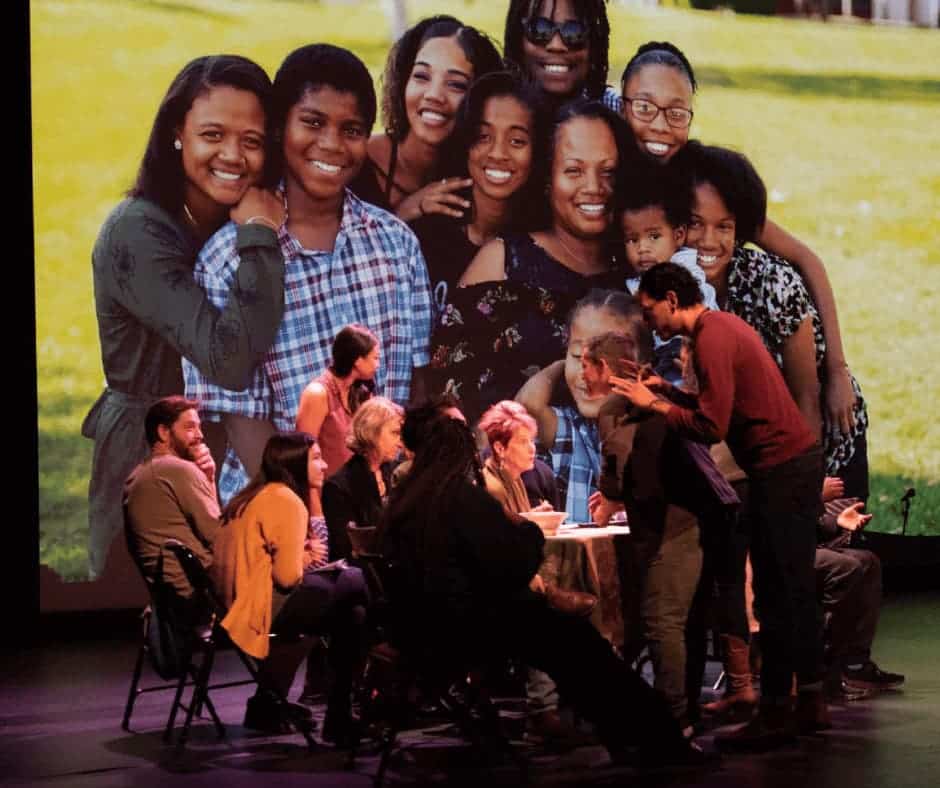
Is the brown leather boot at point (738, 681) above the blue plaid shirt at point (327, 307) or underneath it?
underneath

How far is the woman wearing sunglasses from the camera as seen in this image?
8.59m

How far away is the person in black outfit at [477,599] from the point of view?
4922 millimetres

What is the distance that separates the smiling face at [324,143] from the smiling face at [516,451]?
255 cm

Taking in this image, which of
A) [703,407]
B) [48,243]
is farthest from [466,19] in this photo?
[703,407]

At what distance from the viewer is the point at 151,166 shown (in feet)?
26.8

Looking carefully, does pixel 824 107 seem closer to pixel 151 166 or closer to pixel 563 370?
pixel 563 370

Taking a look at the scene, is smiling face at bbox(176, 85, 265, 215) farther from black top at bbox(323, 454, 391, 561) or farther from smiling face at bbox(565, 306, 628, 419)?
black top at bbox(323, 454, 391, 561)

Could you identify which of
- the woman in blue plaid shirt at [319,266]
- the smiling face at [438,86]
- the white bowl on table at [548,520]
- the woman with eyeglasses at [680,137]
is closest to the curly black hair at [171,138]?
the woman in blue plaid shirt at [319,266]

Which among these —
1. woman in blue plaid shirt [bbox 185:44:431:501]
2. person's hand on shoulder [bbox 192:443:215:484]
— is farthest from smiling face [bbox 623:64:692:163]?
person's hand on shoulder [bbox 192:443:215:484]

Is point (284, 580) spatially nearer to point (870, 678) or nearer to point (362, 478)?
point (362, 478)

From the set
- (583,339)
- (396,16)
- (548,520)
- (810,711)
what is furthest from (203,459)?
(396,16)

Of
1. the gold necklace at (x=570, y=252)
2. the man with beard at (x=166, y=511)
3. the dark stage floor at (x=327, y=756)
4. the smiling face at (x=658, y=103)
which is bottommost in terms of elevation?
the dark stage floor at (x=327, y=756)

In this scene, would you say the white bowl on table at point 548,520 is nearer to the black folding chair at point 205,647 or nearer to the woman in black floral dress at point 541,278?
the black folding chair at point 205,647

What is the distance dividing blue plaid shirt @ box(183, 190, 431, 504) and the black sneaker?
2750mm
